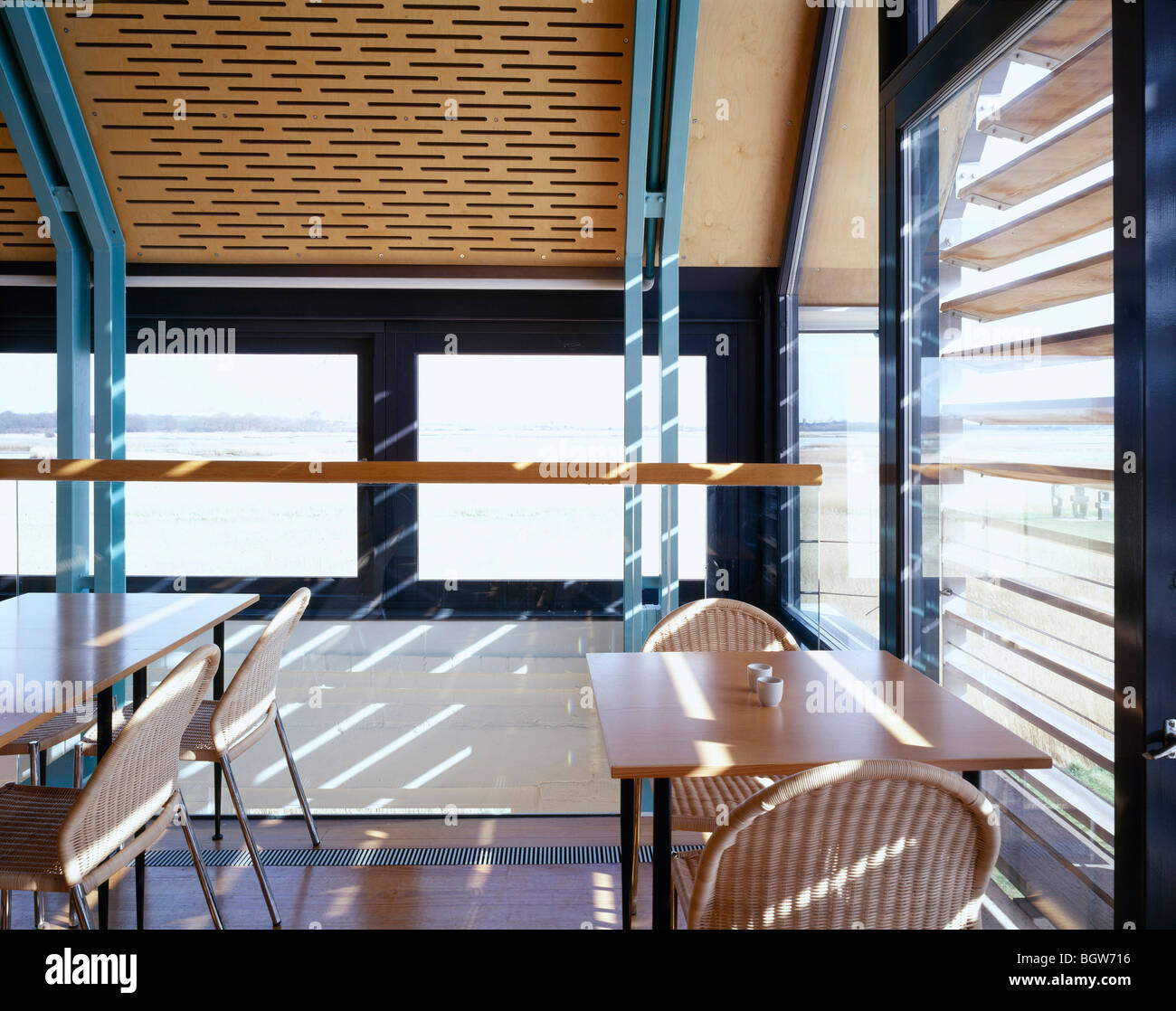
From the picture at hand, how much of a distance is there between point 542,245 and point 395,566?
5.93ft

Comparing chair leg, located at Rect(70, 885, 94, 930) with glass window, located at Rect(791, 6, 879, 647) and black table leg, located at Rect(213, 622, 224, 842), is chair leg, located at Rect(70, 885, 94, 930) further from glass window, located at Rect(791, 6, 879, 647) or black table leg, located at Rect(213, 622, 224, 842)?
glass window, located at Rect(791, 6, 879, 647)

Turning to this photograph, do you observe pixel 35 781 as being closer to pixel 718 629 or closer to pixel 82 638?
pixel 82 638

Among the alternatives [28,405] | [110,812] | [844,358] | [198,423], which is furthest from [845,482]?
[28,405]

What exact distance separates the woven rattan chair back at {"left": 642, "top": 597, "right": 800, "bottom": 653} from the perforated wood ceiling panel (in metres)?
1.86

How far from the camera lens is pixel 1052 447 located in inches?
65.7

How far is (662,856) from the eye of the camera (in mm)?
1523

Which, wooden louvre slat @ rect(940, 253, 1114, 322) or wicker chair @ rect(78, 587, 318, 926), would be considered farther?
wicker chair @ rect(78, 587, 318, 926)

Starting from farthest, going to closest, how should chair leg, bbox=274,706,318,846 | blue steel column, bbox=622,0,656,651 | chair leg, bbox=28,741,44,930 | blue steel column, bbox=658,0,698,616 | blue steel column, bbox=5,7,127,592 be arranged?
blue steel column, bbox=5,7,127,592 → blue steel column, bbox=622,0,656,651 → blue steel column, bbox=658,0,698,616 → chair leg, bbox=274,706,318,846 → chair leg, bbox=28,741,44,930

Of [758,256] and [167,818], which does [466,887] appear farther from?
[758,256]

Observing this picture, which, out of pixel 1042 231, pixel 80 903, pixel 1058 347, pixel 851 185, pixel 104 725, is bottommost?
pixel 80 903

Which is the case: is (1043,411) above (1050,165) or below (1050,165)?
below

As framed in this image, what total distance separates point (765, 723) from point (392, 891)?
1.36 meters

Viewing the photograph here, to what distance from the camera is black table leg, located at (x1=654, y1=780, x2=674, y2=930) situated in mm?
1528

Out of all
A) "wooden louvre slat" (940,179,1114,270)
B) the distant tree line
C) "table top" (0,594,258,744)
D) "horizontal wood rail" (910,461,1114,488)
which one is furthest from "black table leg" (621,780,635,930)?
the distant tree line
